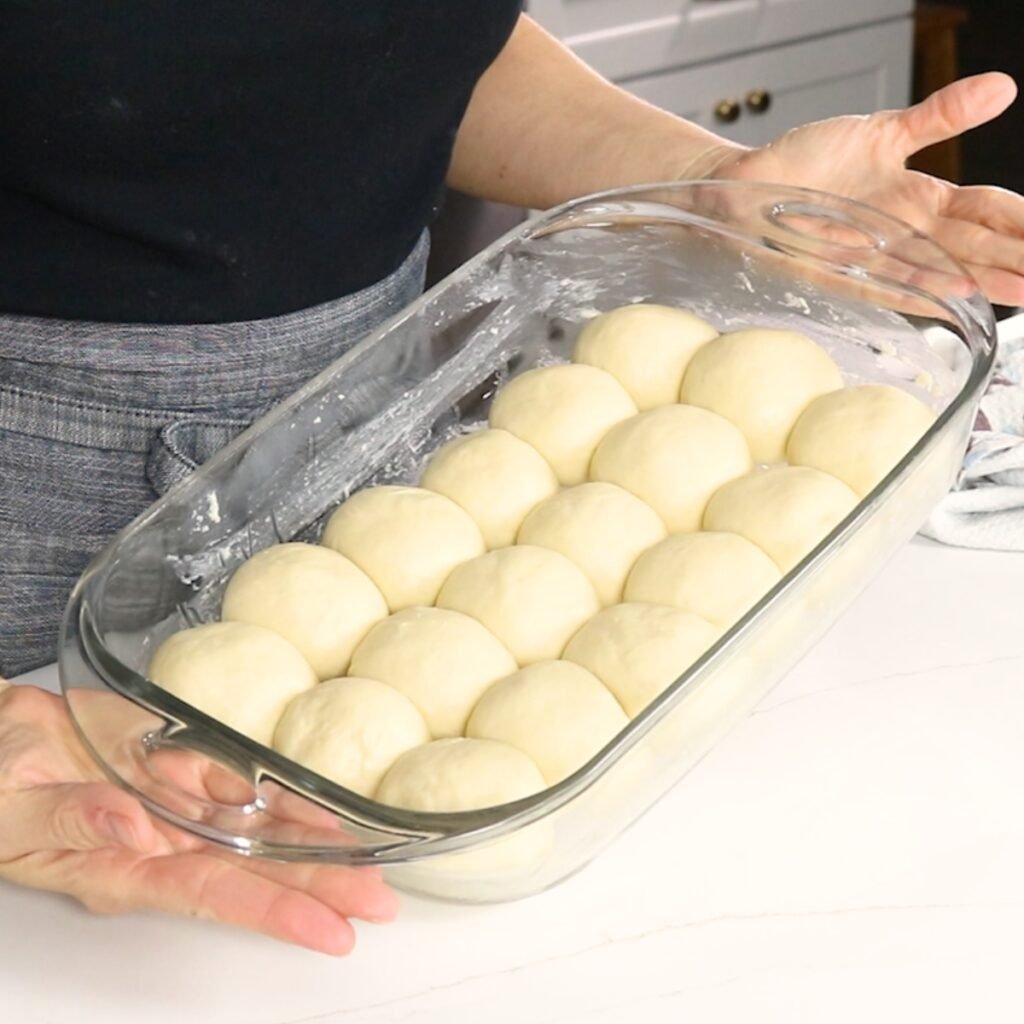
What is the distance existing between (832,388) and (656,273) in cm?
13

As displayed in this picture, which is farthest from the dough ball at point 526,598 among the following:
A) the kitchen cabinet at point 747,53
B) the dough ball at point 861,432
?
the kitchen cabinet at point 747,53

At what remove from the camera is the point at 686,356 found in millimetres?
796

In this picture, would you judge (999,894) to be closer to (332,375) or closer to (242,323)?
(332,375)

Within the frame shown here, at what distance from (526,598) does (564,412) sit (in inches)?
5.4

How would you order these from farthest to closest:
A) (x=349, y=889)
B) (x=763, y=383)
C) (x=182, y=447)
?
(x=182, y=447)
(x=763, y=383)
(x=349, y=889)

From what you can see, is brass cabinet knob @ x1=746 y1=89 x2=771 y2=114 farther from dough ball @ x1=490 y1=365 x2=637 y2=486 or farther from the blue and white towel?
dough ball @ x1=490 y1=365 x2=637 y2=486

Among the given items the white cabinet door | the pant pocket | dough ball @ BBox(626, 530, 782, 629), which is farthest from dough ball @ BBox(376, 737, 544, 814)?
the white cabinet door

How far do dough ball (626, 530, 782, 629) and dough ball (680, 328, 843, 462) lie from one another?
0.32 feet

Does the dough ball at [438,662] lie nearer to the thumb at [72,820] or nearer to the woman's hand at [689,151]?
the thumb at [72,820]

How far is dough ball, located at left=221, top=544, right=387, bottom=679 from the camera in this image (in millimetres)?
659

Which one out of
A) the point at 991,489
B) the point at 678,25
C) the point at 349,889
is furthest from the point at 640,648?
the point at 678,25

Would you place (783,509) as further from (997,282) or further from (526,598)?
(997,282)

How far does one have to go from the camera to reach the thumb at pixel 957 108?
32.0 inches

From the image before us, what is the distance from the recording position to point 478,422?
802 mm
